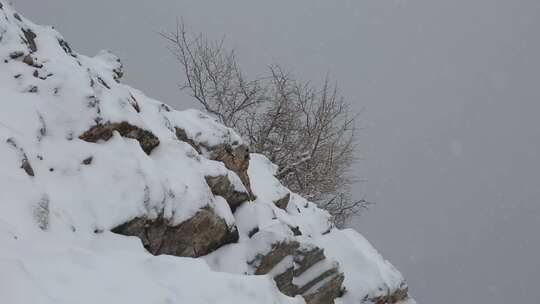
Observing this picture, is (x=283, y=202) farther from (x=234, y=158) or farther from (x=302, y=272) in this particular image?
(x=302, y=272)

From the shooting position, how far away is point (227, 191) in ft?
20.9

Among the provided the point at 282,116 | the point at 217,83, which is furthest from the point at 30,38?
the point at 217,83

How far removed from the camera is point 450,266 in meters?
150

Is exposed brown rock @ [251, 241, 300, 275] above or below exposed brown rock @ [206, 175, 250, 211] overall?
below

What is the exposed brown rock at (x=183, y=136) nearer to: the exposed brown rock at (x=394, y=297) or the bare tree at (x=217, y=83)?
the exposed brown rock at (x=394, y=297)

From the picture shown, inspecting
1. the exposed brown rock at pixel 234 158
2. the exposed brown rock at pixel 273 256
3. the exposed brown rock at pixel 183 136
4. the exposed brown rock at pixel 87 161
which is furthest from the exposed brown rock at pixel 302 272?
the exposed brown rock at pixel 87 161

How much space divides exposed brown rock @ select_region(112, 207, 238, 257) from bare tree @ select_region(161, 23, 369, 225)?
10.6 metres

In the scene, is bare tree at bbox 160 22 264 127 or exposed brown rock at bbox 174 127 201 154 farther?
bare tree at bbox 160 22 264 127

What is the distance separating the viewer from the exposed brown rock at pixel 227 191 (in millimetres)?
6194

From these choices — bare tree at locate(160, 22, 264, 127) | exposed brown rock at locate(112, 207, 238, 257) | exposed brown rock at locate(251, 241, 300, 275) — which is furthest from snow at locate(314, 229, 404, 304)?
bare tree at locate(160, 22, 264, 127)

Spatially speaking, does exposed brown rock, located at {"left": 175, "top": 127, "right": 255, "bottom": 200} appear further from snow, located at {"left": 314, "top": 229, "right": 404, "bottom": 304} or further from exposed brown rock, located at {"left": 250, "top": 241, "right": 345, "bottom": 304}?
snow, located at {"left": 314, "top": 229, "right": 404, "bottom": 304}

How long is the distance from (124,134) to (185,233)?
1.28 metres

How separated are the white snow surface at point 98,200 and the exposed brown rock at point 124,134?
2.3 inches

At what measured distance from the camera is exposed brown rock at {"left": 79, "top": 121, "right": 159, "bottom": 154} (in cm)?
528
